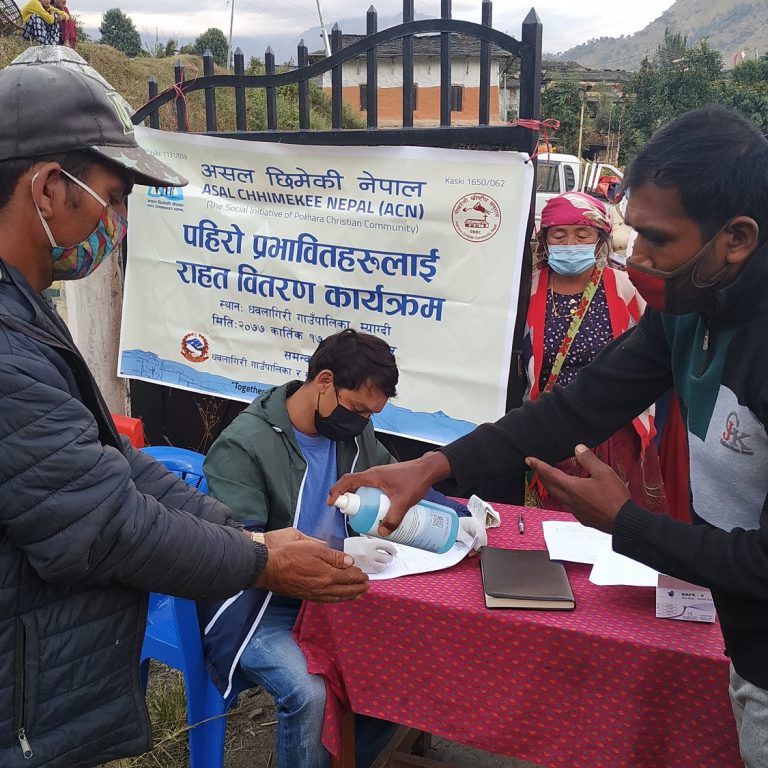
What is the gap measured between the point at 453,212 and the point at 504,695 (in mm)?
2145

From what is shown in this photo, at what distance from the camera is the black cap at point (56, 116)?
4.00ft

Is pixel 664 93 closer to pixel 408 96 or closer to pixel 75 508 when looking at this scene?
pixel 408 96

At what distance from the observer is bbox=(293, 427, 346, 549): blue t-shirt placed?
2.39 m

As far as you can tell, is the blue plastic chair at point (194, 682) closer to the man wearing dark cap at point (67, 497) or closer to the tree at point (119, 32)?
the man wearing dark cap at point (67, 497)

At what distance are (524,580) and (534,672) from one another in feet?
0.73

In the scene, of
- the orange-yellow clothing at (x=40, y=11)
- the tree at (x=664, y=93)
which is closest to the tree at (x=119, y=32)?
the tree at (x=664, y=93)

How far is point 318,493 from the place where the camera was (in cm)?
243

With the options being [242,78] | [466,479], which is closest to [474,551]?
[466,479]

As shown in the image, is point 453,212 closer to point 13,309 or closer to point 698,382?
point 698,382

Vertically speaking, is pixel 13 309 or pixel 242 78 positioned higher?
pixel 242 78

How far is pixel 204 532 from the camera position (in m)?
1.43

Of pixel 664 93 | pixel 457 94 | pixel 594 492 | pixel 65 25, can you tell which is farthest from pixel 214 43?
pixel 594 492

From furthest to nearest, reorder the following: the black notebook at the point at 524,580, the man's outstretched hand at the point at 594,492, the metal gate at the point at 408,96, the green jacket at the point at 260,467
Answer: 1. the metal gate at the point at 408,96
2. the green jacket at the point at 260,467
3. the black notebook at the point at 524,580
4. the man's outstretched hand at the point at 594,492

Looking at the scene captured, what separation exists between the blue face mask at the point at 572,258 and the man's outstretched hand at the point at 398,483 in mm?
1778
